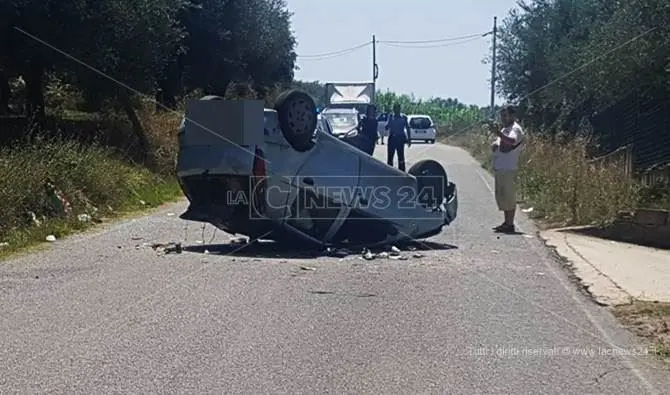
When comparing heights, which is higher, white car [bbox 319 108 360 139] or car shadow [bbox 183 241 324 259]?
white car [bbox 319 108 360 139]

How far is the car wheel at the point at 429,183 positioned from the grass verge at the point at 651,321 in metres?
4.75

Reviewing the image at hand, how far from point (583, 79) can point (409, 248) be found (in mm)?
17256

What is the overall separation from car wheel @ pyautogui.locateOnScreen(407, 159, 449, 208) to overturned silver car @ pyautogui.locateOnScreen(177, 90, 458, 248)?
491mm

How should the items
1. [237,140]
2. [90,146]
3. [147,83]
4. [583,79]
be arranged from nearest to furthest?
[237,140] < [90,146] < [147,83] < [583,79]

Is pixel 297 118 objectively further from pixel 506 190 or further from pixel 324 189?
pixel 506 190

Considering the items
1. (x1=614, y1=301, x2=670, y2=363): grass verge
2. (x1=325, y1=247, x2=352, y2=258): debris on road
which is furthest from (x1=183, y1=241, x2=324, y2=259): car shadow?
(x1=614, y1=301, x2=670, y2=363): grass verge

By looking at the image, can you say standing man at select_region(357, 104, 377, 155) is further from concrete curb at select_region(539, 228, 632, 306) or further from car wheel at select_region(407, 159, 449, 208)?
concrete curb at select_region(539, 228, 632, 306)

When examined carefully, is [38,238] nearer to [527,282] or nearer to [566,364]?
[527,282]

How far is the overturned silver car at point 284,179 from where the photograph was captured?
12.7 meters

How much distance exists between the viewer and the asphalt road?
709 centimetres

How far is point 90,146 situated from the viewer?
20.9 metres

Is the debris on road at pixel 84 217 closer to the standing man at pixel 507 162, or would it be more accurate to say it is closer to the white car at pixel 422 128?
the standing man at pixel 507 162

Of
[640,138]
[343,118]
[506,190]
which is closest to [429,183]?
[506,190]

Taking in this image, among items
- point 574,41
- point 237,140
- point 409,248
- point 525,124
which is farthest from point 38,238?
point 525,124
